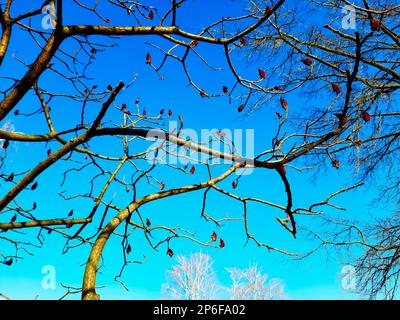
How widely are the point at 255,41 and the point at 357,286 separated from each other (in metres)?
4.19

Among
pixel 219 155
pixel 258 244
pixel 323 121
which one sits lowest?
pixel 258 244

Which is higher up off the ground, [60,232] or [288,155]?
[288,155]

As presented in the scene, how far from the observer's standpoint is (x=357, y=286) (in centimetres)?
570

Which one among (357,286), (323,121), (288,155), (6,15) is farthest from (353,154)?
(6,15)
